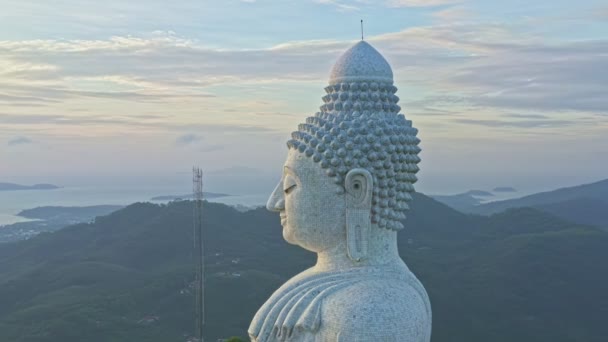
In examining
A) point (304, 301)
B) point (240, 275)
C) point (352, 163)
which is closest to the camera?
point (304, 301)

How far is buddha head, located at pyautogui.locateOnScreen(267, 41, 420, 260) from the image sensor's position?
30.8 ft

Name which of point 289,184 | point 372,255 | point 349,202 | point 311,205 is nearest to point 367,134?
point 349,202

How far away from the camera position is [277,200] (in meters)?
10.2

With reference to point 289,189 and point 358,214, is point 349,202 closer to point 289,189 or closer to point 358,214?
point 358,214

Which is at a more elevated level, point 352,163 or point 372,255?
point 352,163

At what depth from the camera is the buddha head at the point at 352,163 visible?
30.8 ft

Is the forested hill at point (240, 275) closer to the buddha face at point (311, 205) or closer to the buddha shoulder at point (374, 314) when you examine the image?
the buddha face at point (311, 205)

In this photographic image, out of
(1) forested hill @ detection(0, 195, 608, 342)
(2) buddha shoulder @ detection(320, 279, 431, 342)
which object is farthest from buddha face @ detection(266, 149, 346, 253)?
(1) forested hill @ detection(0, 195, 608, 342)

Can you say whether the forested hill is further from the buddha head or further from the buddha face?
the buddha head

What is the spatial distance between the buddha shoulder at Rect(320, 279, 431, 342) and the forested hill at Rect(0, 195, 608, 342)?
47.1 metres

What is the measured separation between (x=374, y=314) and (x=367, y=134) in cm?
237

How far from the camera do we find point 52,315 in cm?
6028

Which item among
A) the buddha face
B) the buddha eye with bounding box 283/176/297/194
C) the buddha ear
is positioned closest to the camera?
the buddha ear

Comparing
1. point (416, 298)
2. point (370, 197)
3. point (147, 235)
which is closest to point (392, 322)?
point (416, 298)
